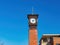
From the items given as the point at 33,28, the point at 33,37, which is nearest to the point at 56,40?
the point at 33,37

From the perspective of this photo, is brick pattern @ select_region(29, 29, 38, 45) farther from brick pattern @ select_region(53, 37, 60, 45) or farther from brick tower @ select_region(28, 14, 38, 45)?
brick pattern @ select_region(53, 37, 60, 45)

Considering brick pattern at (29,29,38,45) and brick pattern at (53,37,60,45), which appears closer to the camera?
brick pattern at (53,37,60,45)

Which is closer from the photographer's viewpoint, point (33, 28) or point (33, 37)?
point (33, 37)

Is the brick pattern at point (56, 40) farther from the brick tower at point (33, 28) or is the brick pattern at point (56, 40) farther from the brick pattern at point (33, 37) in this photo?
the brick tower at point (33, 28)

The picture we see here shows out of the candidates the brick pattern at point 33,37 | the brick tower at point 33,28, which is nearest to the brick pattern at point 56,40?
the brick pattern at point 33,37

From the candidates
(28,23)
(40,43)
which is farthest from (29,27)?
(40,43)

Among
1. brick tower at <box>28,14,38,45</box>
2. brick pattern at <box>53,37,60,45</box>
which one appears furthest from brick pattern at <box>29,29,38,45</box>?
brick pattern at <box>53,37,60,45</box>

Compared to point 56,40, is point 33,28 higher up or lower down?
higher up

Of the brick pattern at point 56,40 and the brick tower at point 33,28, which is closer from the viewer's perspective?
the brick pattern at point 56,40

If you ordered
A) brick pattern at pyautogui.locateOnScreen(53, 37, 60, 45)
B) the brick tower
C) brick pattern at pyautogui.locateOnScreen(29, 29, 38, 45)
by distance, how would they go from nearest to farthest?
brick pattern at pyautogui.locateOnScreen(53, 37, 60, 45) → brick pattern at pyautogui.locateOnScreen(29, 29, 38, 45) → the brick tower

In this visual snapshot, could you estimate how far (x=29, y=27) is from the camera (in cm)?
5650

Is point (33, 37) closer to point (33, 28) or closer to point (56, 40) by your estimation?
point (33, 28)

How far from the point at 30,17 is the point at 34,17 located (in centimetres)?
81

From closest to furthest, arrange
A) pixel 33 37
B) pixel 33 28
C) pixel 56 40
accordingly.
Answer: pixel 56 40 → pixel 33 37 → pixel 33 28
